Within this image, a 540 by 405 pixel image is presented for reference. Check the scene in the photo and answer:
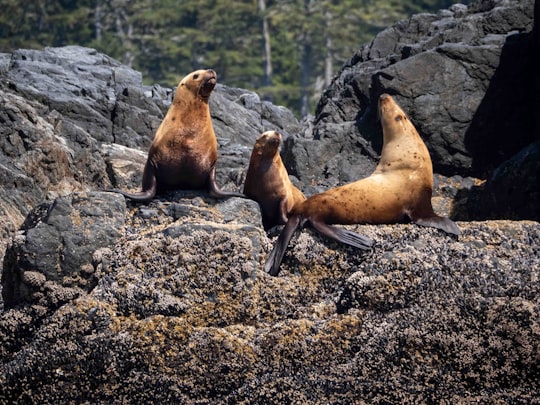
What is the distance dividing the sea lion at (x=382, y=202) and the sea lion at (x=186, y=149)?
1081mm

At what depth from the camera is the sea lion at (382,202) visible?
6402mm

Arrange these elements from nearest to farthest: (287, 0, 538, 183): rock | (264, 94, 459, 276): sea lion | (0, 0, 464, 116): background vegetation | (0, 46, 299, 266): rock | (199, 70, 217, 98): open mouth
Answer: (264, 94, 459, 276): sea lion, (199, 70, 217, 98): open mouth, (0, 46, 299, 266): rock, (287, 0, 538, 183): rock, (0, 0, 464, 116): background vegetation

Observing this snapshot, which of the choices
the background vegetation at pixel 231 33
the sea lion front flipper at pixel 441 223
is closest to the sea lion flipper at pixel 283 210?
the sea lion front flipper at pixel 441 223

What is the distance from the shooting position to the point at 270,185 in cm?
801

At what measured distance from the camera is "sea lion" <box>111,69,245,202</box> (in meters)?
7.81

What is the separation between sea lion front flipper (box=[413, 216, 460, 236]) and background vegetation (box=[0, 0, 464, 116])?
29.4m

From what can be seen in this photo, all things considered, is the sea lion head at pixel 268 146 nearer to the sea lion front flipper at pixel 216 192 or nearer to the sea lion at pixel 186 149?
the sea lion at pixel 186 149

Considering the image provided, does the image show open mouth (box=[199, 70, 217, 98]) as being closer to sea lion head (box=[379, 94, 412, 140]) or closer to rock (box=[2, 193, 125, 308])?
sea lion head (box=[379, 94, 412, 140])

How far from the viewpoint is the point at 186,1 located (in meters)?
40.9

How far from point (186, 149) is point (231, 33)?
32103 mm

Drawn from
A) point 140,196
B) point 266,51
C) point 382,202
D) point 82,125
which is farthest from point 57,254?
point 266,51

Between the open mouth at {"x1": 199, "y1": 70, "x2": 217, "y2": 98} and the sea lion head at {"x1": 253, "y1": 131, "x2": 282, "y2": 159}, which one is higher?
the open mouth at {"x1": 199, "y1": 70, "x2": 217, "y2": 98}

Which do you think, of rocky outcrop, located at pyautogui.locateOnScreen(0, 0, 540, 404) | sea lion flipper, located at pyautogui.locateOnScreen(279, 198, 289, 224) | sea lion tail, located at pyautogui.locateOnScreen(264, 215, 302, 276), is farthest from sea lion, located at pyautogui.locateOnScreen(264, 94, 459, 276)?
sea lion flipper, located at pyautogui.locateOnScreen(279, 198, 289, 224)

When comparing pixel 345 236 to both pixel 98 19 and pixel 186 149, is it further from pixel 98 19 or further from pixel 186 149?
pixel 98 19
